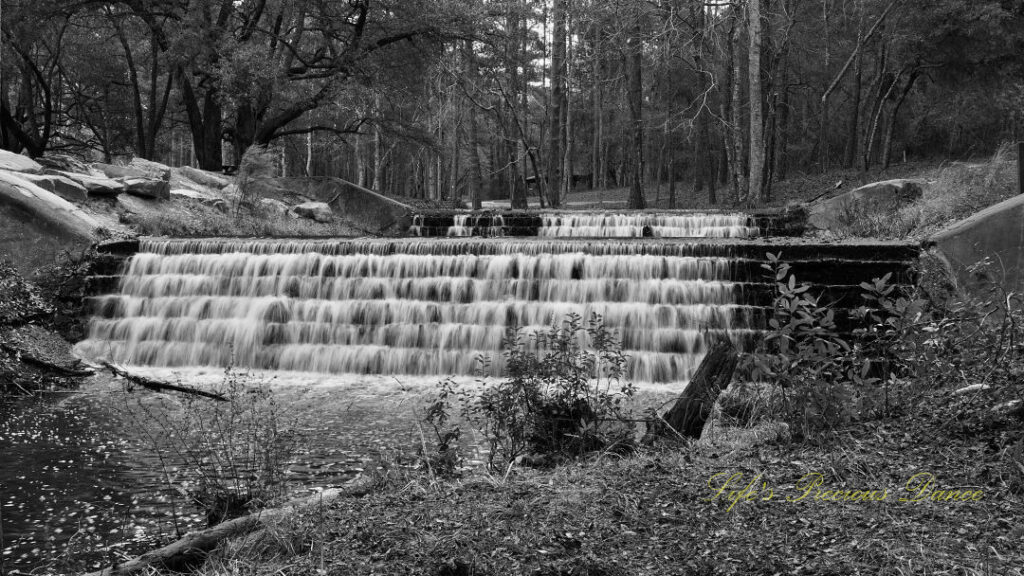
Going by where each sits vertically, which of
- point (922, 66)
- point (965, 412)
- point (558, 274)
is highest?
point (922, 66)

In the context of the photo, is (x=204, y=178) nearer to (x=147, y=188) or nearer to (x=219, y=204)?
(x=219, y=204)

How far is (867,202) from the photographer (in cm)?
1551

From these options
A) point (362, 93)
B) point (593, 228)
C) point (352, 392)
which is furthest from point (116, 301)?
point (362, 93)

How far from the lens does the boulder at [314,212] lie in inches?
789

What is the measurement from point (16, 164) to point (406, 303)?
34.8 ft

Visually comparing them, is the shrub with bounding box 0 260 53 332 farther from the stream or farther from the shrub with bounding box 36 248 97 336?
the stream

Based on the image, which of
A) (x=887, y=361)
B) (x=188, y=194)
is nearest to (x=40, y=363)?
(x=887, y=361)

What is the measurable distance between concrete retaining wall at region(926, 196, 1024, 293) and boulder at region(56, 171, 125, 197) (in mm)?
16506

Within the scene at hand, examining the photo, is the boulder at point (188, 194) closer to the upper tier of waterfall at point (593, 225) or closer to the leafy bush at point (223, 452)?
the upper tier of waterfall at point (593, 225)

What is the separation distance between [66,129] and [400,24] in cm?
2669

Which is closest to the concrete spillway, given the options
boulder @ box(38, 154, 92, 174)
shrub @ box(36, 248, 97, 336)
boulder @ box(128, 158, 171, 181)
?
shrub @ box(36, 248, 97, 336)

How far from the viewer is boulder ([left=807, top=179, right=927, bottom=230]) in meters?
15.2

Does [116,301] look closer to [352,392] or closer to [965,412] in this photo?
[352,392]

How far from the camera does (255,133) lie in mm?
22828
